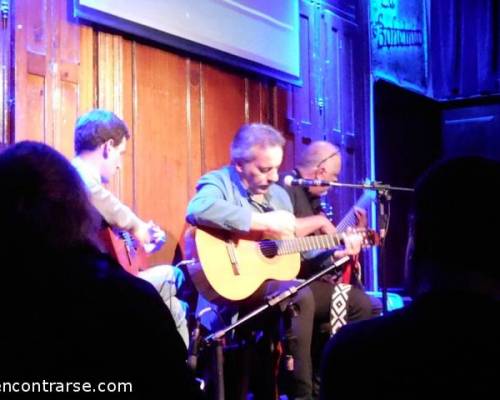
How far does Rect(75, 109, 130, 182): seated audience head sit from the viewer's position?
3.69 m

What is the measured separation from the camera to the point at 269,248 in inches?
163

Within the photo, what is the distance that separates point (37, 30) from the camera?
12.9ft

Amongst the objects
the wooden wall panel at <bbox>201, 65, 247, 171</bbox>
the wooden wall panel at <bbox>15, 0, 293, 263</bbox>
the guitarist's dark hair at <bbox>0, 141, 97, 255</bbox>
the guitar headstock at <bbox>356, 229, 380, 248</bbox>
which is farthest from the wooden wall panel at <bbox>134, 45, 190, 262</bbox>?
the guitarist's dark hair at <bbox>0, 141, 97, 255</bbox>

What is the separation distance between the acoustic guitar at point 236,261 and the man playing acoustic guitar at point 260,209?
53 millimetres

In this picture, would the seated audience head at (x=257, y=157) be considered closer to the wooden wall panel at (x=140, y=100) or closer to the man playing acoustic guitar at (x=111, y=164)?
the wooden wall panel at (x=140, y=100)

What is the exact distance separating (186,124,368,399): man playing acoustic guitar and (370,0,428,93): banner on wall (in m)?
3.16

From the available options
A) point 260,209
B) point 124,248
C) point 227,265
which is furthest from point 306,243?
point 124,248

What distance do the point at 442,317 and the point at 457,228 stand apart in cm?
20

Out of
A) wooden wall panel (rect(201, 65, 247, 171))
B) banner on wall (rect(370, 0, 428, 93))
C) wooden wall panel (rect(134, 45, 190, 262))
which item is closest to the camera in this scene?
wooden wall panel (rect(134, 45, 190, 262))

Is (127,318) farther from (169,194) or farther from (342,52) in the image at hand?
(342,52)

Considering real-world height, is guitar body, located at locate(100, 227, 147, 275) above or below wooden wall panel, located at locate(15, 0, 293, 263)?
below

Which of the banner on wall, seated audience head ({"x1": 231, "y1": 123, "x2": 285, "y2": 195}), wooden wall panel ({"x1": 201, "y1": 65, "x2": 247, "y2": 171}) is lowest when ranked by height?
seated audience head ({"x1": 231, "y1": 123, "x2": 285, "y2": 195})

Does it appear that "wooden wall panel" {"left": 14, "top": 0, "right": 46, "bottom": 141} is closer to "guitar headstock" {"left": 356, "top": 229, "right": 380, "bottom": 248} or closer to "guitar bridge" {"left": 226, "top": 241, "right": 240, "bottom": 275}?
"guitar bridge" {"left": 226, "top": 241, "right": 240, "bottom": 275}

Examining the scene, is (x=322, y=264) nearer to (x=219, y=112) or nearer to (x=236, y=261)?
A: (x=236, y=261)
